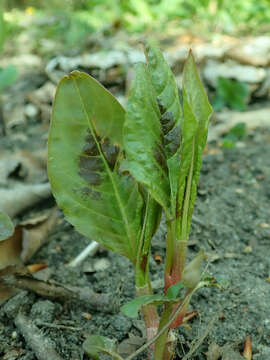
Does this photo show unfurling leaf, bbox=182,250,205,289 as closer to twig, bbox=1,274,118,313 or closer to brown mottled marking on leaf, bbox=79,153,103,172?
brown mottled marking on leaf, bbox=79,153,103,172

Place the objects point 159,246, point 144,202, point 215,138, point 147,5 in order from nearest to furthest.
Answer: point 144,202
point 159,246
point 215,138
point 147,5

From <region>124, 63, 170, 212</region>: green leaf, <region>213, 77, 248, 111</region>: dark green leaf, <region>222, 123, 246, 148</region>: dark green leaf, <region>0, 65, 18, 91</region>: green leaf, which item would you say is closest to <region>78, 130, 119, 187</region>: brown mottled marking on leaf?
<region>124, 63, 170, 212</region>: green leaf

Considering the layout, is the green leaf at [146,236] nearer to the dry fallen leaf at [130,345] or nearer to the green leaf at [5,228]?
the dry fallen leaf at [130,345]

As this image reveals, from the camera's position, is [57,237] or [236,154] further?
[236,154]

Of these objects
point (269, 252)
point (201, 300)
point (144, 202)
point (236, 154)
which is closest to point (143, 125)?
point (144, 202)

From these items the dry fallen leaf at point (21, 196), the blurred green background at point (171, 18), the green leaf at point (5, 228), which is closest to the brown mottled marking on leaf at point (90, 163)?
the green leaf at point (5, 228)

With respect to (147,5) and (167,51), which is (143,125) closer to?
(167,51)
